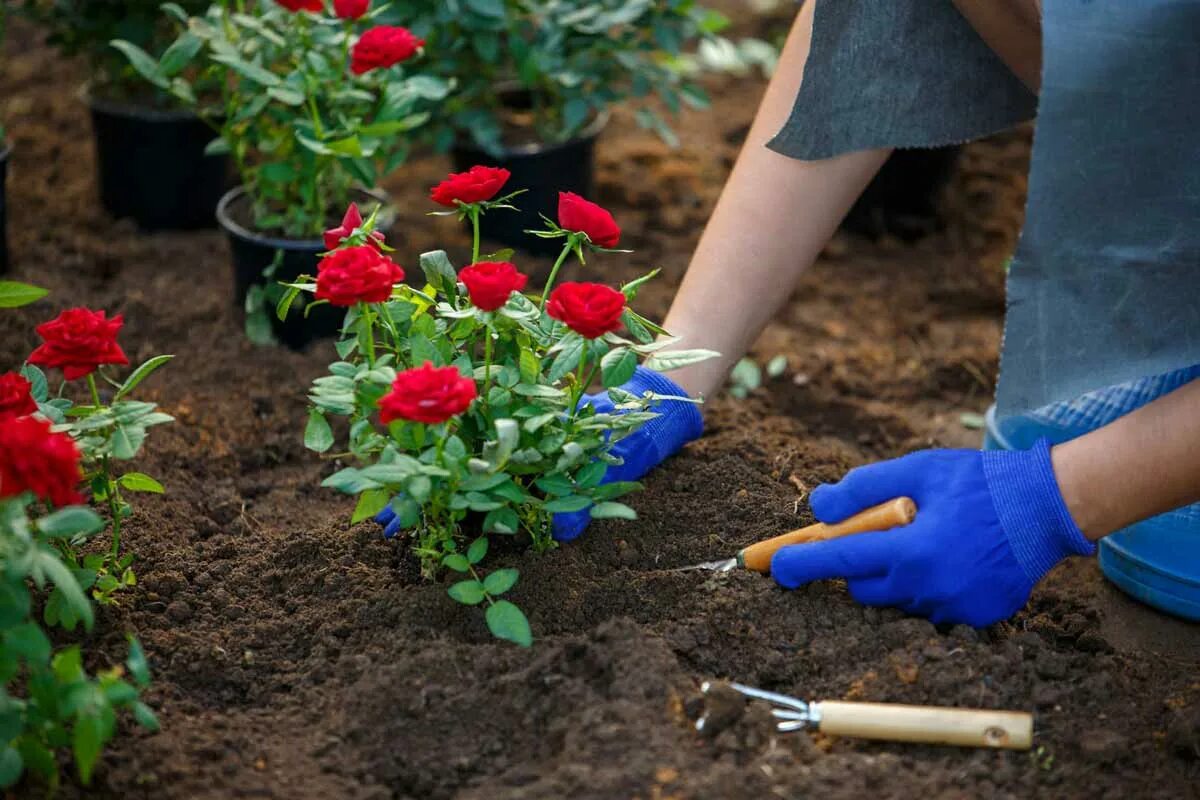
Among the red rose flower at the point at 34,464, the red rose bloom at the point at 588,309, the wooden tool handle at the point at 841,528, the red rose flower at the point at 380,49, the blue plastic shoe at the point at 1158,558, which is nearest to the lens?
the red rose flower at the point at 34,464

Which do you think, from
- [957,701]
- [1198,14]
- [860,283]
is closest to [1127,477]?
[957,701]

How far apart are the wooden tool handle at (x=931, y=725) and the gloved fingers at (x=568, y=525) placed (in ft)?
1.43

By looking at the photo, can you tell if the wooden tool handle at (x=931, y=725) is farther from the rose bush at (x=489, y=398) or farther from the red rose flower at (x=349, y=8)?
the red rose flower at (x=349, y=8)

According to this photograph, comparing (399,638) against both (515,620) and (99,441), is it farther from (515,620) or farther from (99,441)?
(99,441)

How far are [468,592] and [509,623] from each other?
64 mm

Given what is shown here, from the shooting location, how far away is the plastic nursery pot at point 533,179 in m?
2.76

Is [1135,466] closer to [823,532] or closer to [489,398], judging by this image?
[823,532]

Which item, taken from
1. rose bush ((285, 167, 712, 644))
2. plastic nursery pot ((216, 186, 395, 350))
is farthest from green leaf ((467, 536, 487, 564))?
plastic nursery pot ((216, 186, 395, 350))

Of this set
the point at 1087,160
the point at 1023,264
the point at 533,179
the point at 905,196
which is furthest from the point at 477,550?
the point at 905,196

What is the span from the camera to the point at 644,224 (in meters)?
3.01

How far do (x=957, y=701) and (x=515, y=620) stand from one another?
0.52 meters

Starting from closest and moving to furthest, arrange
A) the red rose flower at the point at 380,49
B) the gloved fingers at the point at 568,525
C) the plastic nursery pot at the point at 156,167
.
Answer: the gloved fingers at the point at 568,525, the red rose flower at the point at 380,49, the plastic nursery pot at the point at 156,167

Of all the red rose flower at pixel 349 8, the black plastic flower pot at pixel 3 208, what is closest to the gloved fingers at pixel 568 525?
the red rose flower at pixel 349 8

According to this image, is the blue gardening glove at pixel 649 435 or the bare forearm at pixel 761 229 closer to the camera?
the blue gardening glove at pixel 649 435
